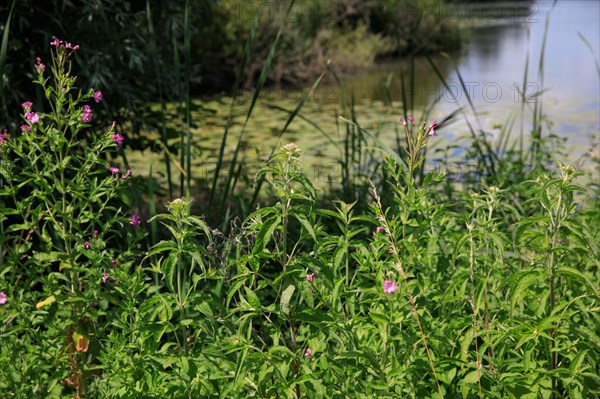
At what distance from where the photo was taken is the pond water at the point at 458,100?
553 cm

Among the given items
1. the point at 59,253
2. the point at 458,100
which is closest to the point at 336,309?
the point at 59,253

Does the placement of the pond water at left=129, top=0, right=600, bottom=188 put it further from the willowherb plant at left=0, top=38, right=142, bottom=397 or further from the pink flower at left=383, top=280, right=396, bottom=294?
the pink flower at left=383, top=280, right=396, bottom=294

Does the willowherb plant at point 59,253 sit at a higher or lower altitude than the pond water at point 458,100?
higher

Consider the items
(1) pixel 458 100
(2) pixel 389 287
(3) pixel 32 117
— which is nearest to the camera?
(2) pixel 389 287

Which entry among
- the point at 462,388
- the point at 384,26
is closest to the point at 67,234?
the point at 462,388

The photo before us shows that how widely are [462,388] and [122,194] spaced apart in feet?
6.06

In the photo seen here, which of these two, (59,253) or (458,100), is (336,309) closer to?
(59,253)

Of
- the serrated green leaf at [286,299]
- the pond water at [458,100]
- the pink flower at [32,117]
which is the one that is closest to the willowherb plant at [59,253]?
the pink flower at [32,117]

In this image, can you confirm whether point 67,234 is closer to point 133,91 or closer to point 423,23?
point 133,91

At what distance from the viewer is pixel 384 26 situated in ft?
42.1

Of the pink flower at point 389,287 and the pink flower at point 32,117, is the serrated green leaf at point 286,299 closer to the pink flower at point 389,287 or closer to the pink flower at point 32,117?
the pink flower at point 389,287

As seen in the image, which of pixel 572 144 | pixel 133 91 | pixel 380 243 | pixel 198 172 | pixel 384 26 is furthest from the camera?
pixel 384 26

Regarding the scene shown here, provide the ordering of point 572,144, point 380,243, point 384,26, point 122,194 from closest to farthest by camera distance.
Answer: point 380,243
point 122,194
point 572,144
point 384,26

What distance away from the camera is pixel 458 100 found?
6.90 m
